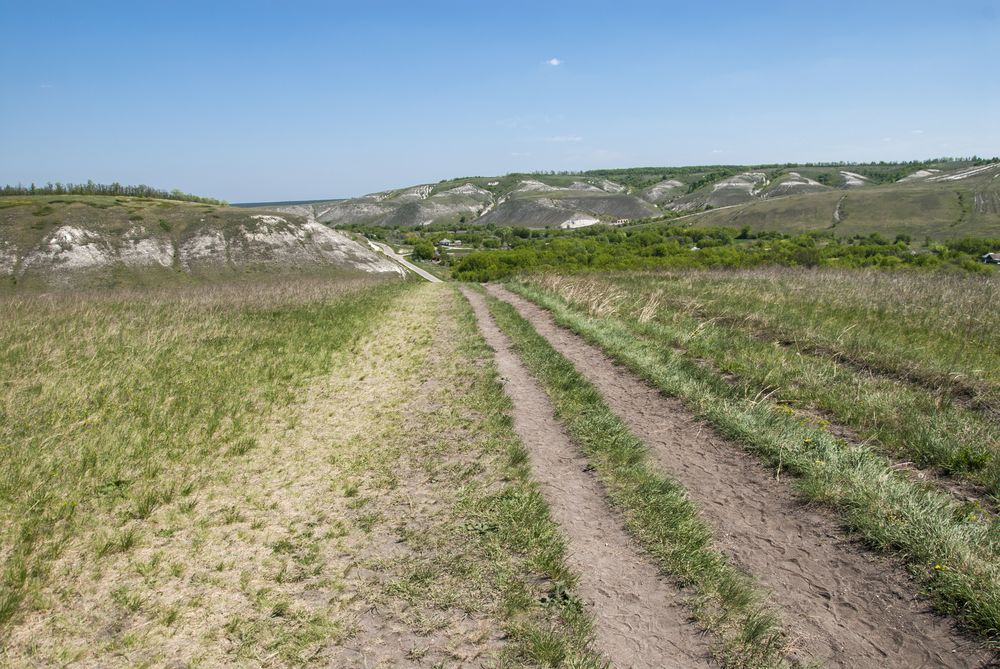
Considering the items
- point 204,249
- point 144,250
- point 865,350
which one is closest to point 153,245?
point 144,250

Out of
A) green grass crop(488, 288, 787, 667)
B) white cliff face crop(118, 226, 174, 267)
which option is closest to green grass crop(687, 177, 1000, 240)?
green grass crop(488, 288, 787, 667)

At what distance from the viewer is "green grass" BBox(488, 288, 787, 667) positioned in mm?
3551

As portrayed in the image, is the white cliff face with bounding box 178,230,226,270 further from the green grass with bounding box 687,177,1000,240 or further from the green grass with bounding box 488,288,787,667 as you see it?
the green grass with bounding box 687,177,1000,240

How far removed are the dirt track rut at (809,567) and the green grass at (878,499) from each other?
167mm

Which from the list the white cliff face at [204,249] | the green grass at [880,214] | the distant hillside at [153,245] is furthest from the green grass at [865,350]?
the green grass at [880,214]

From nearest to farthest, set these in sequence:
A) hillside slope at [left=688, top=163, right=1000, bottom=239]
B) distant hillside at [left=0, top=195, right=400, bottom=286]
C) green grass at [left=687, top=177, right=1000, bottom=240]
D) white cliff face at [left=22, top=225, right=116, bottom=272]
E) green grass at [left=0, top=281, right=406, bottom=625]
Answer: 1. green grass at [left=0, top=281, right=406, bottom=625]
2. white cliff face at [left=22, top=225, right=116, bottom=272]
3. distant hillside at [left=0, top=195, right=400, bottom=286]
4. green grass at [left=687, top=177, right=1000, bottom=240]
5. hillside slope at [left=688, top=163, right=1000, bottom=239]

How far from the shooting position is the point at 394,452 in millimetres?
6973

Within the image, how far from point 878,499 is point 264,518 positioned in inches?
242

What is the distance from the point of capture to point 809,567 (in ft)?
14.2

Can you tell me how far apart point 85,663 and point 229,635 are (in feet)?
2.91

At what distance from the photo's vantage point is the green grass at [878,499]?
12.4ft

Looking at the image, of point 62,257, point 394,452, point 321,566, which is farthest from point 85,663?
point 62,257

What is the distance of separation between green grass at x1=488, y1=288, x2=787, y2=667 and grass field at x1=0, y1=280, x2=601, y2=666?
0.89 meters

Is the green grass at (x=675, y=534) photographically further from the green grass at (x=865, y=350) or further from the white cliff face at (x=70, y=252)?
the white cliff face at (x=70, y=252)
